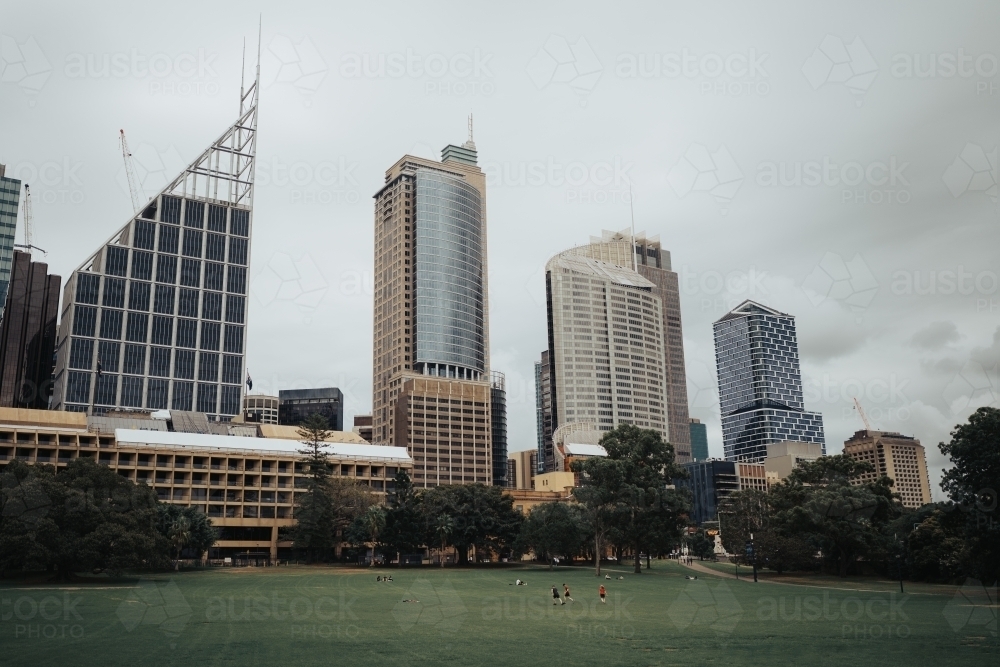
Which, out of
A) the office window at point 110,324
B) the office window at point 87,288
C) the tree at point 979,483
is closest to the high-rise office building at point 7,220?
the office window at point 87,288

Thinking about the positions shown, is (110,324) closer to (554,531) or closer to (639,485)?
(554,531)

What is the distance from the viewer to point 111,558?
63812 mm

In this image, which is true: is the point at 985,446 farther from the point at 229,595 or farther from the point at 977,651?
the point at 229,595

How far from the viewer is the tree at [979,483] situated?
52.4 metres

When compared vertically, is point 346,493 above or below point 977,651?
above

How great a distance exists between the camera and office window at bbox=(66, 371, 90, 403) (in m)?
192

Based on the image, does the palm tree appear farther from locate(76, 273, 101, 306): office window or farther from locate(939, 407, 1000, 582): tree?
locate(76, 273, 101, 306): office window

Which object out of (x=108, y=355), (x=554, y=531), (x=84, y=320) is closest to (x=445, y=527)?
(x=554, y=531)

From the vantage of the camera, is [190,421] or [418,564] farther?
[190,421]

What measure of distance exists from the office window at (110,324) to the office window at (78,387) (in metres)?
11.3

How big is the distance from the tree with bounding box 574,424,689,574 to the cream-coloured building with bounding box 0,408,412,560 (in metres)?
52.7

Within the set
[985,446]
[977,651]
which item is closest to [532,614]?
[977,651]

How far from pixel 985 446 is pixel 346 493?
8097cm

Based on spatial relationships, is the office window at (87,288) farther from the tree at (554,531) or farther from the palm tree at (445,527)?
the tree at (554,531)
